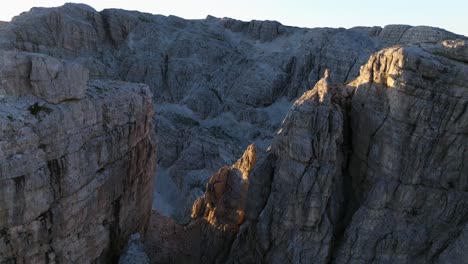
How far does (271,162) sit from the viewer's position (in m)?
24.1

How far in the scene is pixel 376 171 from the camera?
21.0 meters

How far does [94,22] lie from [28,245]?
267 ft

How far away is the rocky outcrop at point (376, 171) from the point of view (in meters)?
19.1

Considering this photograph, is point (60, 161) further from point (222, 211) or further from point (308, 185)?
point (222, 211)

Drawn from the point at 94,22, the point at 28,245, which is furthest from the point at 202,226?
the point at 94,22

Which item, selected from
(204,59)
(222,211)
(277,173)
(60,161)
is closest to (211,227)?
(222,211)

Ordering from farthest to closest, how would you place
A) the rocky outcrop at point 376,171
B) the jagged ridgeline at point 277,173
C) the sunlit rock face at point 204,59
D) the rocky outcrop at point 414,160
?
the sunlit rock face at point 204,59, the rocky outcrop at point 376,171, the rocky outcrop at point 414,160, the jagged ridgeline at point 277,173

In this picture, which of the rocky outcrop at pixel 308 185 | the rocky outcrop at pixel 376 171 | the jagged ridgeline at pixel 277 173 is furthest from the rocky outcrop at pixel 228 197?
the rocky outcrop at pixel 308 185

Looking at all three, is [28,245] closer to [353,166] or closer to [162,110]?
[353,166]

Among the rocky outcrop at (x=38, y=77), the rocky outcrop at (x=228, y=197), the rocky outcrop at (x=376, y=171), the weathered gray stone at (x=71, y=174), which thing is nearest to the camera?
the weathered gray stone at (x=71, y=174)

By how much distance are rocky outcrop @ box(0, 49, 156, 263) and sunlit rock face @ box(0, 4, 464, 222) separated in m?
43.9

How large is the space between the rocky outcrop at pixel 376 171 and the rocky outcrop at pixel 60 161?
9.04 metres

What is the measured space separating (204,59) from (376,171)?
252 feet

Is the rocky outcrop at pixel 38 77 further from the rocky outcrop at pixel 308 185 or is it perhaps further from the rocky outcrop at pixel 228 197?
the rocky outcrop at pixel 228 197
